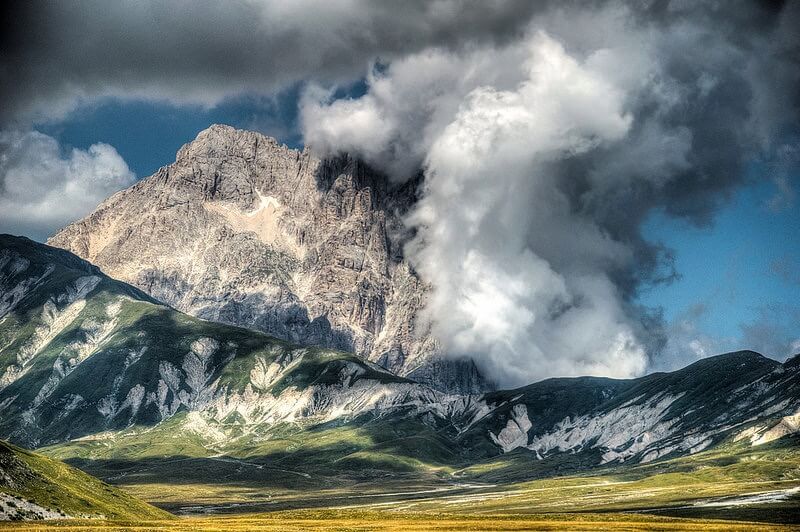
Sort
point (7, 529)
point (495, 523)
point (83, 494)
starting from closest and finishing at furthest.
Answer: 1. point (7, 529)
2. point (83, 494)
3. point (495, 523)

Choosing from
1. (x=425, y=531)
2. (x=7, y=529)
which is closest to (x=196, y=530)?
(x=7, y=529)

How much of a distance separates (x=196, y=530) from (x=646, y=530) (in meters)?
87.6

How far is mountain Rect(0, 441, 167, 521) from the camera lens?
156m

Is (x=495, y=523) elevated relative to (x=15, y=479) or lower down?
lower down

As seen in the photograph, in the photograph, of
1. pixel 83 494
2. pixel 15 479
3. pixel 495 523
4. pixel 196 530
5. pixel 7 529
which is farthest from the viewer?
pixel 495 523

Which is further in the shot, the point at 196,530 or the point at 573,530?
the point at 573,530

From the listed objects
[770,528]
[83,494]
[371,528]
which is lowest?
[770,528]

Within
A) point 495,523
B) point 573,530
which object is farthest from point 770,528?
point 495,523

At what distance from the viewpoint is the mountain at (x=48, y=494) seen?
511ft

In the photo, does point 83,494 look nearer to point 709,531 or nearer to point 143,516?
point 143,516

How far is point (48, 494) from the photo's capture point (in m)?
168

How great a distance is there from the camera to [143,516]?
194 meters

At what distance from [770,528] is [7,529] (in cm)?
13813

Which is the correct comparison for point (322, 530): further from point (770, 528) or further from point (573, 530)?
point (770, 528)
